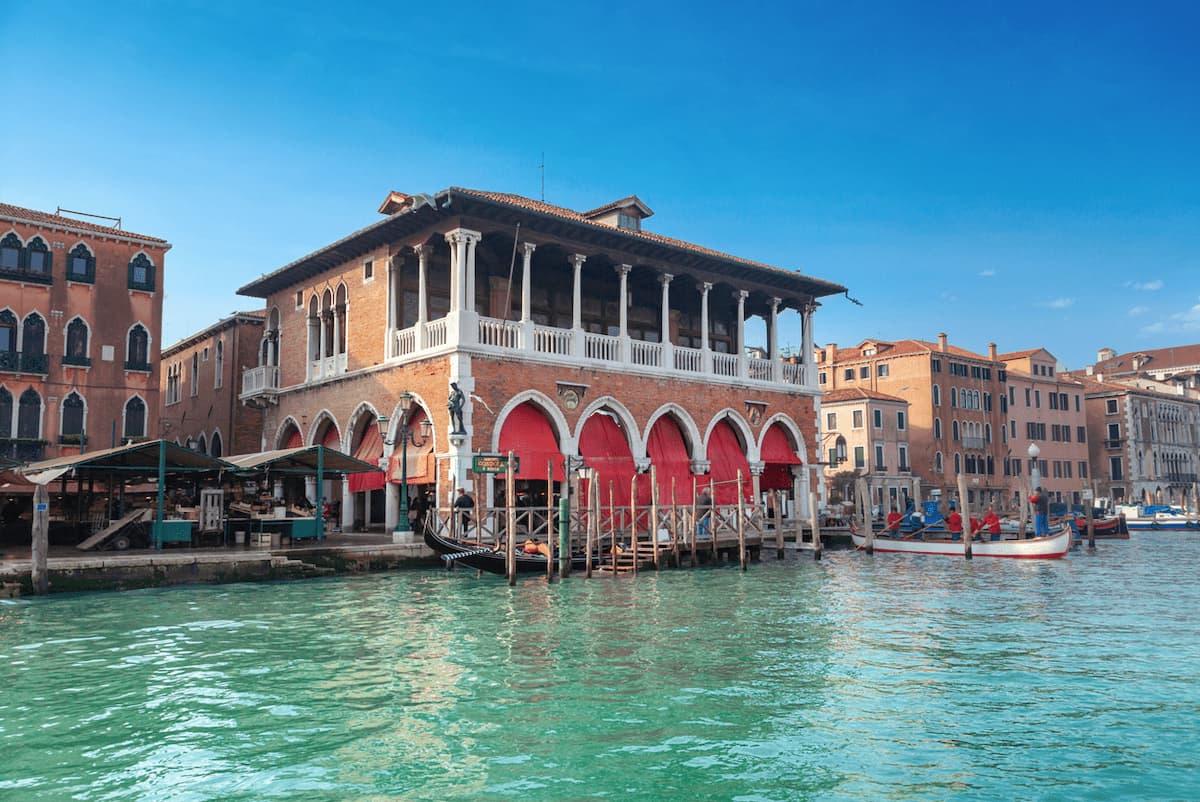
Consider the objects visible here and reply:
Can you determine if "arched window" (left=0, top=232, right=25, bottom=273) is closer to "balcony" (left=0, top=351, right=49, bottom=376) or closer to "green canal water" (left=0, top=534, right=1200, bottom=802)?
"balcony" (left=0, top=351, right=49, bottom=376)

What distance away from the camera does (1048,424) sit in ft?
170

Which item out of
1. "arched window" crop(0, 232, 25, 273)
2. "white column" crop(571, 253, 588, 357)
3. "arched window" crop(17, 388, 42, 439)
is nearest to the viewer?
"white column" crop(571, 253, 588, 357)

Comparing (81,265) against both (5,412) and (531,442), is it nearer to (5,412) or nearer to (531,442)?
(5,412)

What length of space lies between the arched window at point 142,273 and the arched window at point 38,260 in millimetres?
1853

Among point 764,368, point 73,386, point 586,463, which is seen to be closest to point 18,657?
point 586,463

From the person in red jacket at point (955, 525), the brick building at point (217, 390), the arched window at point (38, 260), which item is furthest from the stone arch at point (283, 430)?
the person in red jacket at point (955, 525)

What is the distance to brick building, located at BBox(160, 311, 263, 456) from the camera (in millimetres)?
28344

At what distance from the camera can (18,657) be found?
9.48m

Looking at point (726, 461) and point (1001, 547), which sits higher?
point (726, 461)

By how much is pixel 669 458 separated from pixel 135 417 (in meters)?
13.6

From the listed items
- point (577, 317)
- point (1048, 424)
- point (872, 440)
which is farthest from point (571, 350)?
point (1048, 424)

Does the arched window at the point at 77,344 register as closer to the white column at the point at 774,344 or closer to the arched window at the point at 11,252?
the arched window at the point at 11,252

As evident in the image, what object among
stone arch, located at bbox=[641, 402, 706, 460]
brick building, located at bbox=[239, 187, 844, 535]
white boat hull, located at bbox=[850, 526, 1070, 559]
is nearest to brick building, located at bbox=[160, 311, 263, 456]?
brick building, located at bbox=[239, 187, 844, 535]

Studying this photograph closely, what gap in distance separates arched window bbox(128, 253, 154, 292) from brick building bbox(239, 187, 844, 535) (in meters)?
2.51
